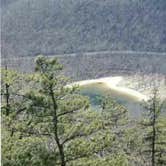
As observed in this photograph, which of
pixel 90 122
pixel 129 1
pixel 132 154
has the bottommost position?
pixel 132 154

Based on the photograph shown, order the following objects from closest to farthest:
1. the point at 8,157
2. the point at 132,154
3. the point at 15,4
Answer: the point at 8,157 → the point at 132,154 → the point at 15,4

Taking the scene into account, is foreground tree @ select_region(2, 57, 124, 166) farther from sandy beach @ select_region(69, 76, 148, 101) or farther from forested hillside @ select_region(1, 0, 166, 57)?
forested hillside @ select_region(1, 0, 166, 57)

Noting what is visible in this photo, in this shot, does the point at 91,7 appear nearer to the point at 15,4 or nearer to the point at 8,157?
the point at 15,4

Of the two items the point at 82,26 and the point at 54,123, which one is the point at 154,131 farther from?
the point at 82,26

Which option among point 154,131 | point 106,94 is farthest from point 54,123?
point 106,94

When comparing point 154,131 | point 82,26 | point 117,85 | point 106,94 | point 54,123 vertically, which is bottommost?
point 106,94

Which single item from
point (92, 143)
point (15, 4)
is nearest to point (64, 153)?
point (92, 143)

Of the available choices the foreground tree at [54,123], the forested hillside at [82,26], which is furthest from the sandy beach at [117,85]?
the foreground tree at [54,123]
